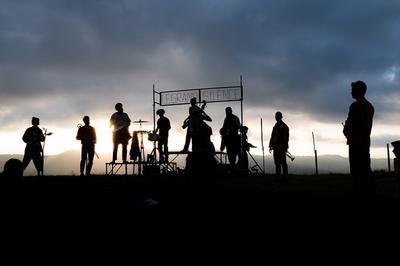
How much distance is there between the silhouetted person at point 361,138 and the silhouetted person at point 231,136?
263 inches

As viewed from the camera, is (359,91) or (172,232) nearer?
(172,232)

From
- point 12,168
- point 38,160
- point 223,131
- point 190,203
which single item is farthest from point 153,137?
point 190,203

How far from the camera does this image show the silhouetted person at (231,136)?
14.0 meters

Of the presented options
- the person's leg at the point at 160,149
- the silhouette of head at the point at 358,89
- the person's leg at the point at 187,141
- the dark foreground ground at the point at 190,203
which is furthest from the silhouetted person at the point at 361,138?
the person's leg at the point at 160,149

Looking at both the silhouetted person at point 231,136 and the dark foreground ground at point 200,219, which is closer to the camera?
the dark foreground ground at point 200,219

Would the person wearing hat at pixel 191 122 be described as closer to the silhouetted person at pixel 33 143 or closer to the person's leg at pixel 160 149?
the person's leg at pixel 160 149

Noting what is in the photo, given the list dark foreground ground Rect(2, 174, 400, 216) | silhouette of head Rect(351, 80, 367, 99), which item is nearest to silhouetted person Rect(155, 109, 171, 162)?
dark foreground ground Rect(2, 174, 400, 216)

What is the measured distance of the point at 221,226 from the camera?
5.18 metres

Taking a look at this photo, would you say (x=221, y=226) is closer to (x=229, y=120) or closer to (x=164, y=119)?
(x=229, y=120)

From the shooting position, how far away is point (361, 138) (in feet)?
24.3

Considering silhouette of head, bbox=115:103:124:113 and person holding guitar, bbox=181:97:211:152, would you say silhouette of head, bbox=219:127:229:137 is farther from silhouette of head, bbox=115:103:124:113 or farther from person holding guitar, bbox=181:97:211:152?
silhouette of head, bbox=115:103:124:113

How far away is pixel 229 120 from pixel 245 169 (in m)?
2.14

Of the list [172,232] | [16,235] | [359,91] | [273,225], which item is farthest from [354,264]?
[359,91]

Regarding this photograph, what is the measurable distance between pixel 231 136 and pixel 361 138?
22.4ft
